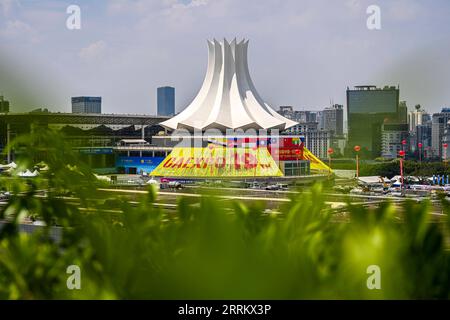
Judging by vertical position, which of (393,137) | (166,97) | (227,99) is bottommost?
(166,97)

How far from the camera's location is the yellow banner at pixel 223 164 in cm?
1677

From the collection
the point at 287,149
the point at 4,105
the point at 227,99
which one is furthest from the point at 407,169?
the point at 4,105

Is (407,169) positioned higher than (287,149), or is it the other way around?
(287,149)

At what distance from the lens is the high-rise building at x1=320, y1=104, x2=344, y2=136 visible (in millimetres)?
25970

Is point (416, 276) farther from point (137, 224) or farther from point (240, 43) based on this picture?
point (240, 43)

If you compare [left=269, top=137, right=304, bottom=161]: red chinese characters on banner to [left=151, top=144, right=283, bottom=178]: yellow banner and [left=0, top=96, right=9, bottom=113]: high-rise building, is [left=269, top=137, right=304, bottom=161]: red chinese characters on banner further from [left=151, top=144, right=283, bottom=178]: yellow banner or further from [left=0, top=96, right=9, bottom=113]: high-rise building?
[left=0, top=96, right=9, bottom=113]: high-rise building

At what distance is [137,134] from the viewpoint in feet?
95.0

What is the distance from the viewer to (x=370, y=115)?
2684 cm

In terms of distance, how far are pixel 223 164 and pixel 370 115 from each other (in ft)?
39.6

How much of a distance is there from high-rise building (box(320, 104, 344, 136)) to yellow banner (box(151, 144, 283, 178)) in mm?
8280

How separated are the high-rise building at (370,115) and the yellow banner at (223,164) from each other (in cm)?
828

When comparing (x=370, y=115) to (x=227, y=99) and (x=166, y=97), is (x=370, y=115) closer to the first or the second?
(x=227, y=99)

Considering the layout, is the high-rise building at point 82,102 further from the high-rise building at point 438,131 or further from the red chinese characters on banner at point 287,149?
the high-rise building at point 438,131
